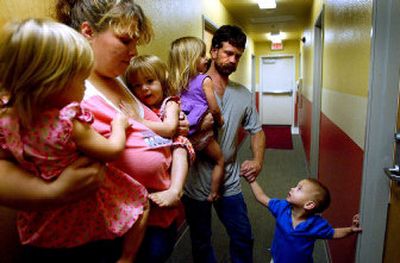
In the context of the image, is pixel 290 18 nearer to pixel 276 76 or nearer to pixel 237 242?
pixel 276 76

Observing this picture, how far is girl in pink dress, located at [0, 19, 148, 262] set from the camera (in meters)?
0.59

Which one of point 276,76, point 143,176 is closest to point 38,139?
point 143,176

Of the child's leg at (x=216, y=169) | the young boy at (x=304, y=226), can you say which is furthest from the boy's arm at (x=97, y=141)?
the young boy at (x=304, y=226)

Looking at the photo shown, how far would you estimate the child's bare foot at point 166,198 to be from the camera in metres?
0.90

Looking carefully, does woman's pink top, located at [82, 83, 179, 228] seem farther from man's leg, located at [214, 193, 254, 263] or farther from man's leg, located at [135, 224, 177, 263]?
man's leg, located at [214, 193, 254, 263]

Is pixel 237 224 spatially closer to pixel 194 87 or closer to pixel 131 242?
pixel 194 87

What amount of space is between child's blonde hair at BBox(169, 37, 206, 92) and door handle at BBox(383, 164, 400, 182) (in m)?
0.97

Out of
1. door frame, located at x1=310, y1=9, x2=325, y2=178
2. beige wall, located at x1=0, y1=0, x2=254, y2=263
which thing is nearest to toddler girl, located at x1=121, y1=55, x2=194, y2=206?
beige wall, located at x1=0, y1=0, x2=254, y2=263

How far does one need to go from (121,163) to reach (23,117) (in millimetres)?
283

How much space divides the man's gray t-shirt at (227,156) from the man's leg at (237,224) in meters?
0.06

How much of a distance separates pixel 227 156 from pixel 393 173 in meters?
0.81

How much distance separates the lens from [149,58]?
1223 millimetres

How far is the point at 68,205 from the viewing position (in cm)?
73

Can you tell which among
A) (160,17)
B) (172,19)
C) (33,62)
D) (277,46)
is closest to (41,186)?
(33,62)
